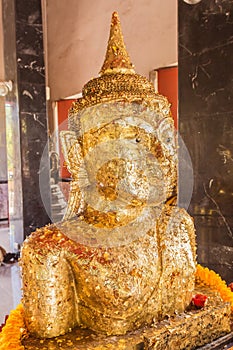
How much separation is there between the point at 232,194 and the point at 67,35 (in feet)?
17.1

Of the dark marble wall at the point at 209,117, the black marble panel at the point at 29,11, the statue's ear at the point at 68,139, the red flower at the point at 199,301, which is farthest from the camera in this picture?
the black marble panel at the point at 29,11

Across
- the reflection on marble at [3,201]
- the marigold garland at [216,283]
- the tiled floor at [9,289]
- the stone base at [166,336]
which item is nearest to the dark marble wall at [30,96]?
the tiled floor at [9,289]

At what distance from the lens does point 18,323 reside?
56.2 inches

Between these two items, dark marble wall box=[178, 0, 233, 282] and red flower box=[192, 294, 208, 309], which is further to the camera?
dark marble wall box=[178, 0, 233, 282]

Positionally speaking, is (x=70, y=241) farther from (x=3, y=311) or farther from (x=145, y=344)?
(x=3, y=311)

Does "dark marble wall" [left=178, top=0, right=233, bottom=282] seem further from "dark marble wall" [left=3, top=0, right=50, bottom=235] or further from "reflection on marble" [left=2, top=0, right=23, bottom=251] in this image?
"reflection on marble" [left=2, top=0, right=23, bottom=251]

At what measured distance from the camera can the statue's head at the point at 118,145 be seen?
53.1 inches

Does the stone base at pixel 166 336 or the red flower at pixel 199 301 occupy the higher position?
the red flower at pixel 199 301

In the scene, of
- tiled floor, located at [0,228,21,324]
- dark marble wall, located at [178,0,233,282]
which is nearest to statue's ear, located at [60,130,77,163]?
dark marble wall, located at [178,0,233,282]

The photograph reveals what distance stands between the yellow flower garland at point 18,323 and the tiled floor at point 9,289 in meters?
1.61

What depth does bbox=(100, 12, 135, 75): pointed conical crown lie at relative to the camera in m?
1.43

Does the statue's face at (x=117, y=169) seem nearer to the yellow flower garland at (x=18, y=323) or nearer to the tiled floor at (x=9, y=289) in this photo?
the yellow flower garland at (x=18, y=323)

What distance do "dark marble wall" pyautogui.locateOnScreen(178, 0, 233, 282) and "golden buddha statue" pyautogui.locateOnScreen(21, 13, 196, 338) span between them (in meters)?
1.65

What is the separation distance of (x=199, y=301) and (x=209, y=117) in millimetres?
1894
